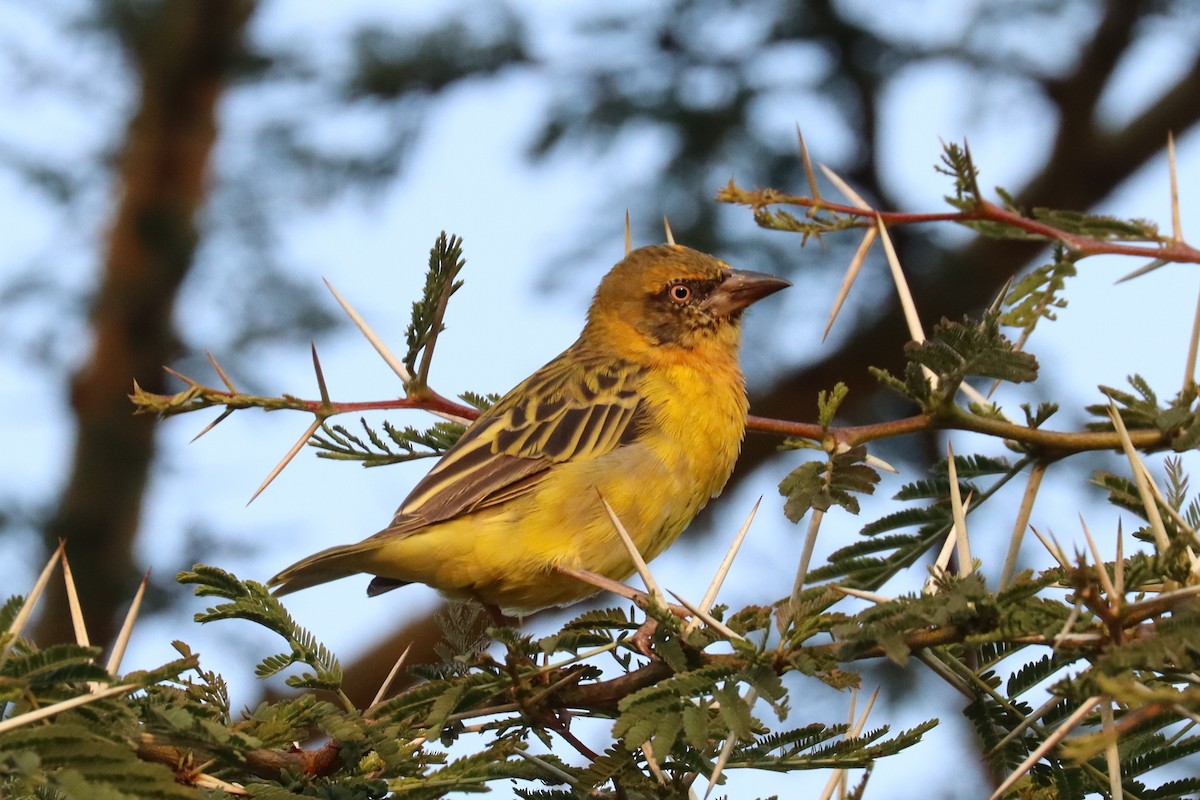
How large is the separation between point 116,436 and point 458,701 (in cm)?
500

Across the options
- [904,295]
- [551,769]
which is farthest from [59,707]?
[904,295]

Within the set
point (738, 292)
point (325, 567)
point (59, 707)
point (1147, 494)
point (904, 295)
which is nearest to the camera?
point (59, 707)

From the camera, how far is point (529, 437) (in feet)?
15.6

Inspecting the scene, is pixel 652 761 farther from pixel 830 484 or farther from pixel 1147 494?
pixel 1147 494

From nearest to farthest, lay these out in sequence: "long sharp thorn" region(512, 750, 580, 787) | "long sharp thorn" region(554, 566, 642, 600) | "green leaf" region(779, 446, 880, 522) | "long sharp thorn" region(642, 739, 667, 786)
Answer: "long sharp thorn" region(642, 739, 667, 786)
"long sharp thorn" region(512, 750, 580, 787)
"green leaf" region(779, 446, 880, 522)
"long sharp thorn" region(554, 566, 642, 600)

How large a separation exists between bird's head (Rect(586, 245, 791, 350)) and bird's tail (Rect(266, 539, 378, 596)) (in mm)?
1860

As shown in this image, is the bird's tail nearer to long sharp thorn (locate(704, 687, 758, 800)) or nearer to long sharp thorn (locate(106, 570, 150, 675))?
long sharp thorn (locate(106, 570, 150, 675))

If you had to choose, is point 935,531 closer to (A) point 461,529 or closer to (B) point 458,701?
(B) point 458,701

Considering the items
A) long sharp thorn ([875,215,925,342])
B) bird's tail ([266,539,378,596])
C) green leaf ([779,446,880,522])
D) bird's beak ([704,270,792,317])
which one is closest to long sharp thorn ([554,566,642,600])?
bird's tail ([266,539,378,596])

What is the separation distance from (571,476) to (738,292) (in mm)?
1378

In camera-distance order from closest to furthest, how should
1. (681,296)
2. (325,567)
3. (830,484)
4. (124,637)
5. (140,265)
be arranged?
(124,637) < (830,484) < (325,567) < (681,296) < (140,265)

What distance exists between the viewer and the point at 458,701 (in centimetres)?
278

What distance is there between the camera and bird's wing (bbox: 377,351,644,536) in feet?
14.5

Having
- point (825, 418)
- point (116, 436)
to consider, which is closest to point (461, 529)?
point (825, 418)
